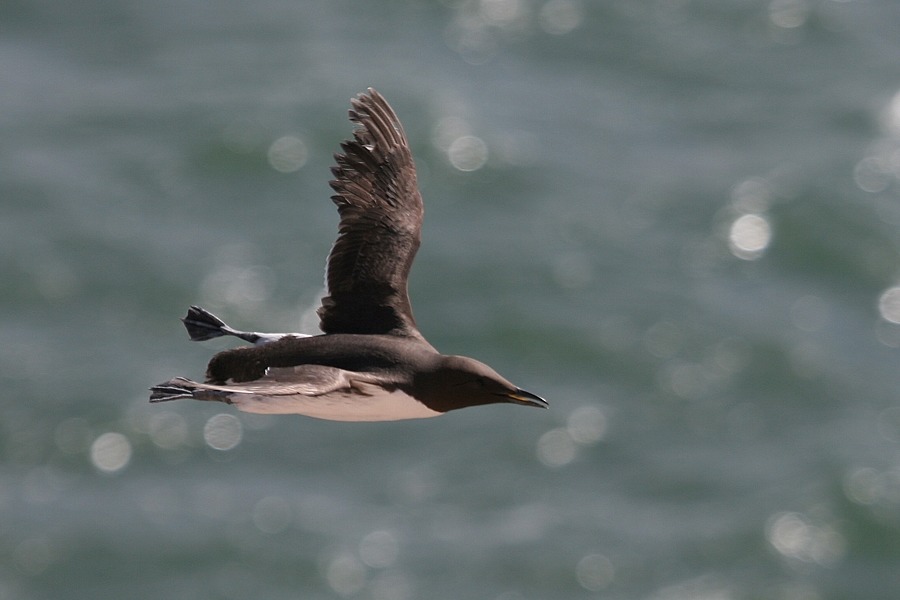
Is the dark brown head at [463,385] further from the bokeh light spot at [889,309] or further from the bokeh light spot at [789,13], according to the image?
the bokeh light spot at [789,13]

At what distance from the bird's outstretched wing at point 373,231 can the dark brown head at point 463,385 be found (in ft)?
3.40

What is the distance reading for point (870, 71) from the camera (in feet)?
148

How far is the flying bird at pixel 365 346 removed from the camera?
34.1 feet

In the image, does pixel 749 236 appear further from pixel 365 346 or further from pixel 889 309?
pixel 365 346

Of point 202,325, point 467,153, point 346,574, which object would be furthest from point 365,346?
point 467,153

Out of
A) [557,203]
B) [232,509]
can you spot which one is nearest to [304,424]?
[232,509]

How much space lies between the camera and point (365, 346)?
1129 centimetres

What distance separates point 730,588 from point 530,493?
15.6ft

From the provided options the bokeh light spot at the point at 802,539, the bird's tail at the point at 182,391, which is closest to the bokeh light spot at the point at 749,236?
the bokeh light spot at the point at 802,539

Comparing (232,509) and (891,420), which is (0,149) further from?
(891,420)

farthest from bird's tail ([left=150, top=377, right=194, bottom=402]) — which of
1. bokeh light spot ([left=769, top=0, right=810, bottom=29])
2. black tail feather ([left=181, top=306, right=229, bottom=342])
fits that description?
bokeh light spot ([left=769, top=0, right=810, bottom=29])

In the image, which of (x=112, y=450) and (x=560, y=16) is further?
(x=560, y=16)

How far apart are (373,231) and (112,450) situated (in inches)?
997

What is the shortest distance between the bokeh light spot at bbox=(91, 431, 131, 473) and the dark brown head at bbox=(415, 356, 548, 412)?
1048 inches
